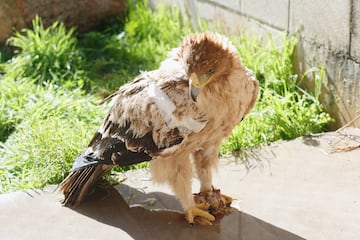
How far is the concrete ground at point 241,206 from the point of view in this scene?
3.28 meters

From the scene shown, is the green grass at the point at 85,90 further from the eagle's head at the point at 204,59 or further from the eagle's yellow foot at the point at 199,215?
the eagle's head at the point at 204,59

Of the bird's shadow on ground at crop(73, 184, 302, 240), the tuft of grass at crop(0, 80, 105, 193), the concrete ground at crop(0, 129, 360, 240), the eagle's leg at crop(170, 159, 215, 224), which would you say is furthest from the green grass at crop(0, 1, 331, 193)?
the eagle's leg at crop(170, 159, 215, 224)

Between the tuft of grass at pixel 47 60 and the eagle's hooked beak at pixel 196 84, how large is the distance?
286 cm

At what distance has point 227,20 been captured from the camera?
5.91 meters

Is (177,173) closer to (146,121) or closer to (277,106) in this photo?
(146,121)

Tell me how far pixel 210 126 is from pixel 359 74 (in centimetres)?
172

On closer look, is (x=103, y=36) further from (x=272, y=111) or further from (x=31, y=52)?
(x=272, y=111)

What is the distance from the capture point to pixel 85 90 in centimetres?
554

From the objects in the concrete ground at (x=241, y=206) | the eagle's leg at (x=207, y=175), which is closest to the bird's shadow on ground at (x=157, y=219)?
the concrete ground at (x=241, y=206)

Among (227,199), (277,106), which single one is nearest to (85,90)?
(277,106)

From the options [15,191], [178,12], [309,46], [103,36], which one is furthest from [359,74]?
[103,36]

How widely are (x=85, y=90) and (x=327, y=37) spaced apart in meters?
2.39

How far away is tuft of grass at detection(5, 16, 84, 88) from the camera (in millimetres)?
5645

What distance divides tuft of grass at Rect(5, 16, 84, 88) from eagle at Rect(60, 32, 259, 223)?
2318 millimetres
